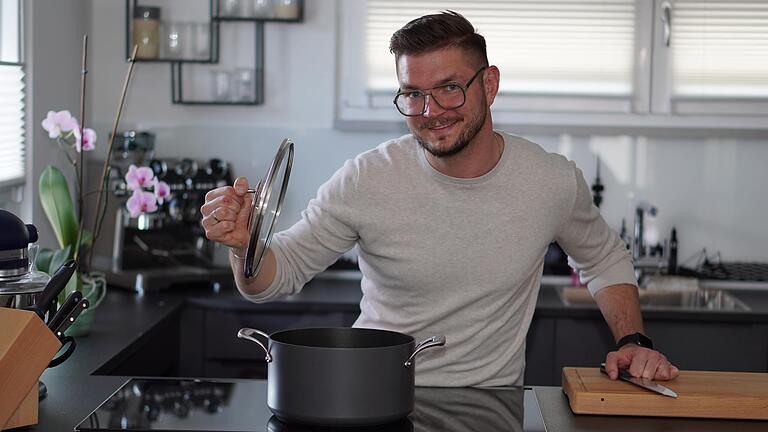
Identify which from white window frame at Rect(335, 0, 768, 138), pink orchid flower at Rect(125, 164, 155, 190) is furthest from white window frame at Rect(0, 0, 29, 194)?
white window frame at Rect(335, 0, 768, 138)

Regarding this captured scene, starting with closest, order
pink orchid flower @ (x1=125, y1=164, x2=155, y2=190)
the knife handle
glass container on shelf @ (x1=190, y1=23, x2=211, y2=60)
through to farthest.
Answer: the knife handle, pink orchid flower @ (x1=125, y1=164, x2=155, y2=190), glass container on shelf @ (x1=190, y1=23, x2=211, y2=60)

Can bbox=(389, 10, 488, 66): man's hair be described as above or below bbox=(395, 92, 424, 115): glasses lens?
above

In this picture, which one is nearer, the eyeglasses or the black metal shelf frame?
the eyeglasses

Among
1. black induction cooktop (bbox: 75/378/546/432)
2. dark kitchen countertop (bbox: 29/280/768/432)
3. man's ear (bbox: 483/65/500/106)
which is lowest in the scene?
dark kitchen countertop (bbox: 29/280/768/432)

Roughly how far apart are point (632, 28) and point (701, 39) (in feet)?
0.82

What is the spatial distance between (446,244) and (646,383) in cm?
59

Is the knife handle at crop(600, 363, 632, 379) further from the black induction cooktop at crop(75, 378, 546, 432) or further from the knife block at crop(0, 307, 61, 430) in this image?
the knife block at crop(0, 307, 61, 430)

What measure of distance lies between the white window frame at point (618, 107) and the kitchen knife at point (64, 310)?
7.59 ft

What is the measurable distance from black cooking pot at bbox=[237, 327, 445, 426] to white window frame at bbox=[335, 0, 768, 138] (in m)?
2.40

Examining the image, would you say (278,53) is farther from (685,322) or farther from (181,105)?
(685,322)

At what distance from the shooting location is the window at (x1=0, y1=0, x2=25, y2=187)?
3.26 metres

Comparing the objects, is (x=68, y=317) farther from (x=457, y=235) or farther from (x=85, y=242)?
(x=85, y=242)

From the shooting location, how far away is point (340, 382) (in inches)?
61.9

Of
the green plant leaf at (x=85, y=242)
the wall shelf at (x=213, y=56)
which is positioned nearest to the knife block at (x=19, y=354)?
the green plant leaf at (x=85, y=242)
